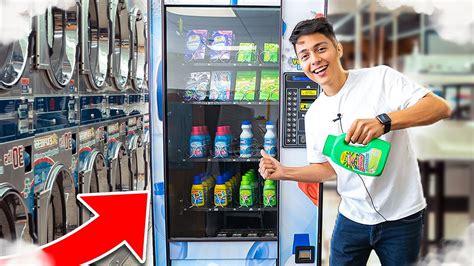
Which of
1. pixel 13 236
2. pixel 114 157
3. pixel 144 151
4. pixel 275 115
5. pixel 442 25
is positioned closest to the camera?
pixel 442 25

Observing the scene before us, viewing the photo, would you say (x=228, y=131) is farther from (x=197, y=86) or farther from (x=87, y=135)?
(x=87, y=135)

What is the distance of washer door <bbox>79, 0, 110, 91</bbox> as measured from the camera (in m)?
2.79

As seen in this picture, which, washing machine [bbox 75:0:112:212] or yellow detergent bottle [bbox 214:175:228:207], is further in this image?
washing machine [bbox 75:0:112:212]

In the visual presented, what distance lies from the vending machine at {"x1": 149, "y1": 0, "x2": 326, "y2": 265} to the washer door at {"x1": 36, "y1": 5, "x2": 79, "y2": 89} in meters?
0.50

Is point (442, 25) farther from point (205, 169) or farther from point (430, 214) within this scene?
point (205, 169)

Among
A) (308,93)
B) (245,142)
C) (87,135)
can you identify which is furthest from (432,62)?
(87,135)

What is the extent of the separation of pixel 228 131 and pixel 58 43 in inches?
39.7

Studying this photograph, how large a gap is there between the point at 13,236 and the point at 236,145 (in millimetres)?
1197

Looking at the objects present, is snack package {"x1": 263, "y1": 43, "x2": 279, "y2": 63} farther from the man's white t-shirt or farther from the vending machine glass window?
the man's white t-shirt

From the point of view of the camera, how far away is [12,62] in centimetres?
196

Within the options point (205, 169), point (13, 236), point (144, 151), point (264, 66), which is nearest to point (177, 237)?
point (205, 169)

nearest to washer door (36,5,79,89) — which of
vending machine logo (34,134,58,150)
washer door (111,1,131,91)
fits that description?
vending machine logo (34,134,58,150)

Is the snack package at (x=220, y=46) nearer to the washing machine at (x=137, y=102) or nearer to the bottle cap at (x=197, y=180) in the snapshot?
the bottle cap at (x=197, y=180)

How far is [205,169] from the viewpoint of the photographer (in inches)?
106
